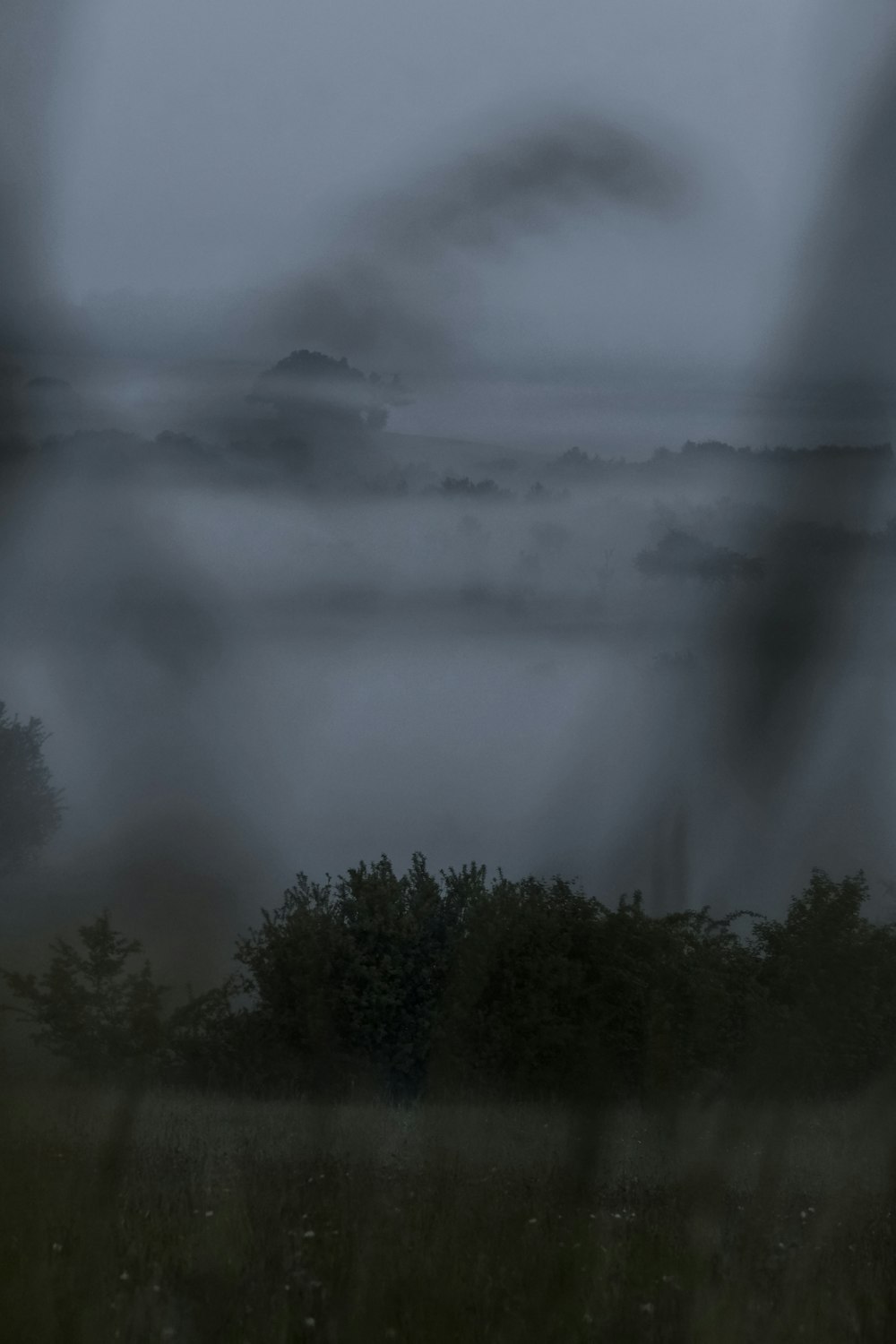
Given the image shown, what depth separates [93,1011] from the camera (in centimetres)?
894

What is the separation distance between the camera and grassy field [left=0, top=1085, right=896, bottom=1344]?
5.21 meters

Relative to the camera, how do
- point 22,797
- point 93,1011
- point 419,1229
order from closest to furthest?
1. point 419,1229
2. point 93,1011
3. point 22,797

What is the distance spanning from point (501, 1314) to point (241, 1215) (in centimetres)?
145

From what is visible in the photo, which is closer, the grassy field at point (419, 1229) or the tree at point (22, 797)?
the grassy field at point (419, 1229)

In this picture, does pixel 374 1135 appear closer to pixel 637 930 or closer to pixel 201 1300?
pixel 201 1300

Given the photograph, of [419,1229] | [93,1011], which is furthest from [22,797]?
[419,1229]

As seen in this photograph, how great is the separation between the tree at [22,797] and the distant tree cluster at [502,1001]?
1.14 metres

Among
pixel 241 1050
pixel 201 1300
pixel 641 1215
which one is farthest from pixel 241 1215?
pixel 241 1050

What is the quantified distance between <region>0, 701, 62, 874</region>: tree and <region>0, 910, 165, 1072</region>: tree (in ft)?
2.89

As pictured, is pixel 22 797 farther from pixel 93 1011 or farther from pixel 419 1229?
pixel 419 1229

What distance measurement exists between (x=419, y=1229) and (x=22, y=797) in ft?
25.8

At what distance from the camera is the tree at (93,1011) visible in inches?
326

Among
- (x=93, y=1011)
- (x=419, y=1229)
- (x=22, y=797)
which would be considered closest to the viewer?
(x=419, y=1229)

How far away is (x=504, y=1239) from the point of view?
619 centimetres
